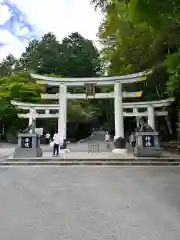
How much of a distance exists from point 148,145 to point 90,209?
490 inches

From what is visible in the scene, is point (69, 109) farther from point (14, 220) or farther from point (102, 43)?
point (14, 220)

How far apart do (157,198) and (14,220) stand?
3356 millimetres

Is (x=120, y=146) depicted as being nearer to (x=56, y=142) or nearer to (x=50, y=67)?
(x=56, y=142)

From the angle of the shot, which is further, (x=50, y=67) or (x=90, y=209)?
(x=50, y=67)

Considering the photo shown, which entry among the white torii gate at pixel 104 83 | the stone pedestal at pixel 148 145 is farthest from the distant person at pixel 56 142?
the white torii gate at pixel 104 83

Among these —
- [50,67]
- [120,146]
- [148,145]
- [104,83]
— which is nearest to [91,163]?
[148,145]

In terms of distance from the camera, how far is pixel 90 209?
6.47 metres

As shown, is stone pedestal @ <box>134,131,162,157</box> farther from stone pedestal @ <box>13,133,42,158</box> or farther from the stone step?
stone pedestal @ <box>13,133,42,158</box>

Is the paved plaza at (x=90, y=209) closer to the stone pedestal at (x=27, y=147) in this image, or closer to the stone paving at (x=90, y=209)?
the stone paving at (x=90, y=209)

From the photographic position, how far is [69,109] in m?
40.0

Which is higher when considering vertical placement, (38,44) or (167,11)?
(38,44)

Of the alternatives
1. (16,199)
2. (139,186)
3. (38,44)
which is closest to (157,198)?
(139,186)

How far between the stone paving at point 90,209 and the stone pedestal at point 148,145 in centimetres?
776

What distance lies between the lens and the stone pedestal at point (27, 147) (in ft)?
59.8
